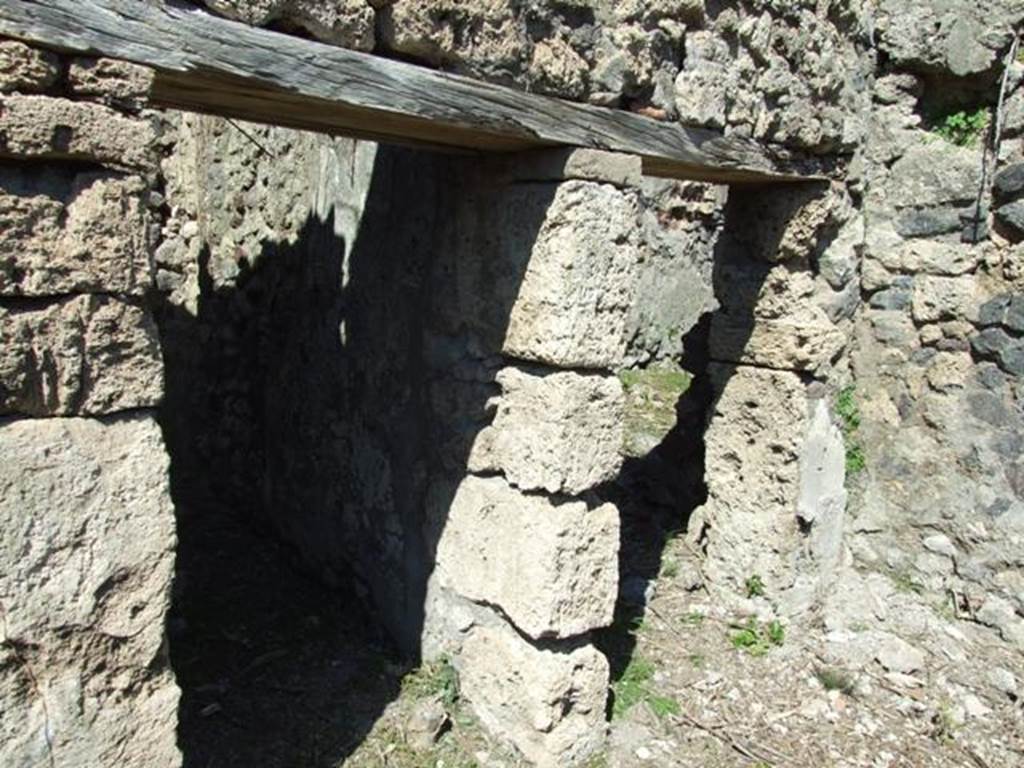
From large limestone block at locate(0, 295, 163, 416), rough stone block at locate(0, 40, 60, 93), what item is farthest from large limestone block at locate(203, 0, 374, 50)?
large limestone block at locate(0, 295, 163, 416)

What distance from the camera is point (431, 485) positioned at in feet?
11.1

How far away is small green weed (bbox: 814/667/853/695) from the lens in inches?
151

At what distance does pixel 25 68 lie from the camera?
5.24 ft

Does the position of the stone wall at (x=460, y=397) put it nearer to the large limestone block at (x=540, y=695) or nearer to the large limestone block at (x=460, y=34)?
the large limestone block at (x=540, y=695)

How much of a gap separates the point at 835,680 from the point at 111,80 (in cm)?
362

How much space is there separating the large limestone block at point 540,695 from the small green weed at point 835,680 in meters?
1.19

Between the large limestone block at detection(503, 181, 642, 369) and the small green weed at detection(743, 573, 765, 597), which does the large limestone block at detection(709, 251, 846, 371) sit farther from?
the large limestone block at detection(503, 181, 642, 369)

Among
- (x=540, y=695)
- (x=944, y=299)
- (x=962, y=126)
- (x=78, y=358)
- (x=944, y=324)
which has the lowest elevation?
(x=540, y=695)

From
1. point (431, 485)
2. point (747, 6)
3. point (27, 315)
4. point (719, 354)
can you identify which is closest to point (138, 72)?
point (27, 315)

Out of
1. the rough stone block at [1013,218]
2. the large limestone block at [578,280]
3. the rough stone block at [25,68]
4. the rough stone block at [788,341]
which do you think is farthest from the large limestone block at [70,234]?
the rough stone block at [1013,218]

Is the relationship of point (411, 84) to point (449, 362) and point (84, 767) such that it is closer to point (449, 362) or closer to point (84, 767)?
point (449, 362)

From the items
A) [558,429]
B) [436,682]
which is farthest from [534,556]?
[436,682]

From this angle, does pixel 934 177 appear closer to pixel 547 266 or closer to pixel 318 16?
pixel 547 266

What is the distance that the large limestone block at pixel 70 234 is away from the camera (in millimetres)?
1638
